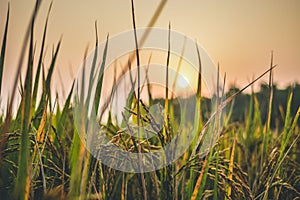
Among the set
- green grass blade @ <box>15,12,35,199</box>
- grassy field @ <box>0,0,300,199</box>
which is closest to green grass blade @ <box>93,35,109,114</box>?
grassy field @ <box>0,0,300,199</box>

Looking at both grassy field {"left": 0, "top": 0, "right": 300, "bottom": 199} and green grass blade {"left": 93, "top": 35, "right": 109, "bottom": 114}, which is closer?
grassy field {"left": 0, "top": 0, "right": 300, "bottom": 199}

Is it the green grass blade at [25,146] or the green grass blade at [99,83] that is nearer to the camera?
the green grass blade at [25,146]

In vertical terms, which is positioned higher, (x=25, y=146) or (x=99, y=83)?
(x=99, y=83)

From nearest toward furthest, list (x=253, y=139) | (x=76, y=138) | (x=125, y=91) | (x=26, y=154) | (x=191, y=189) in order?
(x=26, y=154)
(x=76, y=138)
(x=191, y=189)
(x=125, y=91)
(x=253, y=139)

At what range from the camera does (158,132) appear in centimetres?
72

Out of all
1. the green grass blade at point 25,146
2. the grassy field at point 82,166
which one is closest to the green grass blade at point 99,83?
the grassy field at point 82,166

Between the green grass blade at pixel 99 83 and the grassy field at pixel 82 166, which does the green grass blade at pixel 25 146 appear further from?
the green grass blade at pixel 99 83

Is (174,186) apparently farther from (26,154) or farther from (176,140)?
(26,154)

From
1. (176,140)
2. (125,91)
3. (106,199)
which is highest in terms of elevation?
(125,91)

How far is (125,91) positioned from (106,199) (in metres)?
0.54

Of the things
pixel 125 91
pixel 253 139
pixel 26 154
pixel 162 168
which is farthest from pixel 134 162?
Answer: pixel 253 139

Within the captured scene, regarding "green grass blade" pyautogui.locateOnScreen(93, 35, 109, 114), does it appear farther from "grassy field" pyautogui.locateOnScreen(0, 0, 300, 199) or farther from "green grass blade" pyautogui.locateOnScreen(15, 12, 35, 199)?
"green grass blade" pyautogui.locateOnScreen(15, 12, 35, 199)

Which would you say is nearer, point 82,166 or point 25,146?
point 25,146

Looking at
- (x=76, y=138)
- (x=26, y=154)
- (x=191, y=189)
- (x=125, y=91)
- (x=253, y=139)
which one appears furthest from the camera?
(x=253, y=139)
